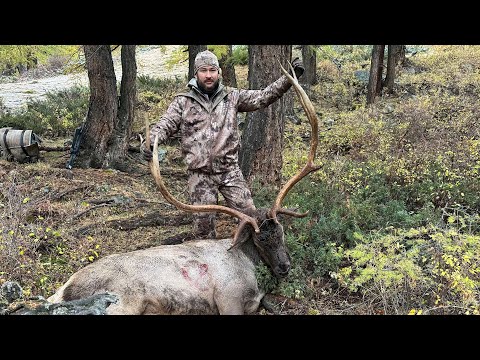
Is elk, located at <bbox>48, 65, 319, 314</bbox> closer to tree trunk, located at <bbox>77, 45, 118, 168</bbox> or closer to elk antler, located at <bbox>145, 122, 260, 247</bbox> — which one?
elk antler, located at <bbox>145, 122, 260, 247</bbox>

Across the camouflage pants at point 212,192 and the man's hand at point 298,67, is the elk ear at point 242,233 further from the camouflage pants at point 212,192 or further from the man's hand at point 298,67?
the man's hand at point 298,67

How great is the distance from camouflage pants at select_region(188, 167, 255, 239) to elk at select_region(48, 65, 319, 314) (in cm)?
32

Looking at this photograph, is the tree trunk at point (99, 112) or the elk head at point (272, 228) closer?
the elk head at point (272, 228)

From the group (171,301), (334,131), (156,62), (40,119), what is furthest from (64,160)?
(156,62)

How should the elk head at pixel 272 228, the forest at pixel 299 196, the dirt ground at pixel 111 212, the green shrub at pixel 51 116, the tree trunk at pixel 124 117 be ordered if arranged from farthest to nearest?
the green shrub at pixel 51 116, the tree trunk at pixel 124 117, the dirt ground at pixel 111 212, the elk head at pixel 272 228, the forest at pixel 299 196

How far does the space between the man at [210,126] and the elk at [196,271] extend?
489 millimetres

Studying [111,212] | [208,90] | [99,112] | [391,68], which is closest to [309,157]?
[208,90]

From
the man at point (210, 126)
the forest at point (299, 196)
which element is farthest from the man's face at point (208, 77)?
the forest at point (299, 196)

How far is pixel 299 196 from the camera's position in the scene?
7680 mm

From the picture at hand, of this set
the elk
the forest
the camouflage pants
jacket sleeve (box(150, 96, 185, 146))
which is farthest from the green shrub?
the elk

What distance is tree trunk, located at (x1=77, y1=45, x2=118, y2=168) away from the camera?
10.9 meters

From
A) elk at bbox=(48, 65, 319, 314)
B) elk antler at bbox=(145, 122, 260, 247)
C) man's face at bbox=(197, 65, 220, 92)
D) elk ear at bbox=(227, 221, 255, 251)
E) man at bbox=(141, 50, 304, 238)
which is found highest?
man's face at bbox=(197, 65, 220, 92)

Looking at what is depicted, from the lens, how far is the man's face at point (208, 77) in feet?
18.5

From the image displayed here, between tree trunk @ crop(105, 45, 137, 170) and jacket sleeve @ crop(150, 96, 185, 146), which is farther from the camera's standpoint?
tree trunk @ crop(105, 45, 137, 170)
